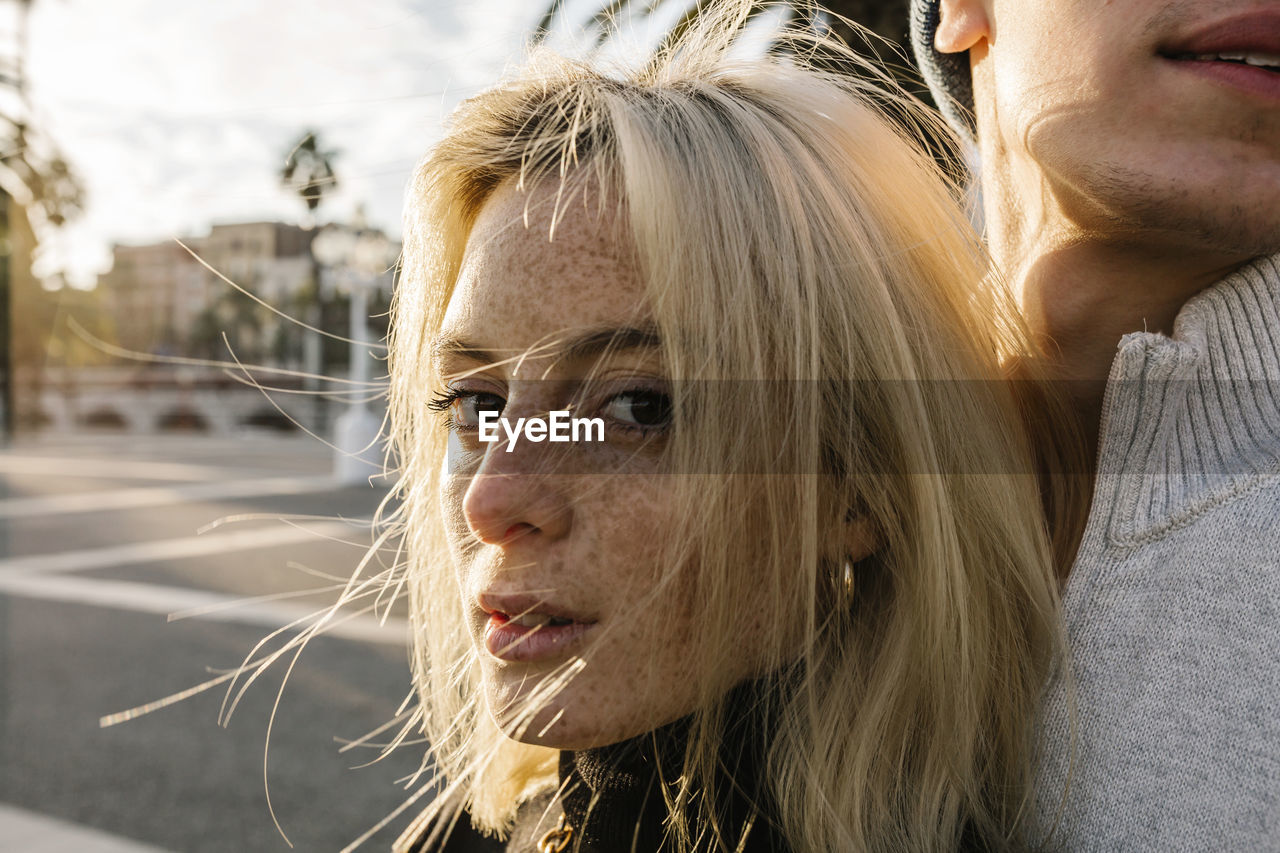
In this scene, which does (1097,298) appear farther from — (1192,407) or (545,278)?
(545,278)

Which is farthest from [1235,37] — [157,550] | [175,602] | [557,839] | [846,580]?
[157,550]

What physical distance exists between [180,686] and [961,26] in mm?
5585

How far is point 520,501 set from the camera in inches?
41.2

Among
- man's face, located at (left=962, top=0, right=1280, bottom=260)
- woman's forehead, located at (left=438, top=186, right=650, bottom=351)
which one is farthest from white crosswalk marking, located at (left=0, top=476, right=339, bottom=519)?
man's face, located at (left=962, top=0, right=1280, bottom=260)

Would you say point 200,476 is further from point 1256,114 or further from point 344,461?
point 1256,114

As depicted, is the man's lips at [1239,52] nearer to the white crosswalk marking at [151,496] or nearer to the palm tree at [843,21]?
the palm tree at [843,21]

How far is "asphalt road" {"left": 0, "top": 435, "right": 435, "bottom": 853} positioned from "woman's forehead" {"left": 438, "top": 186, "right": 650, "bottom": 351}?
73 cm

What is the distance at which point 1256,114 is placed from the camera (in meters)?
1.05

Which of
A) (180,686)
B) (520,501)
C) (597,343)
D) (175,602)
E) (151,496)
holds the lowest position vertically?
(180,686)

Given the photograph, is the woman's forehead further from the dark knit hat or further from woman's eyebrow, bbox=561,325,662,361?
the dark knit hat

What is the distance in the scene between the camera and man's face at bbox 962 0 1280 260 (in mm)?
1045

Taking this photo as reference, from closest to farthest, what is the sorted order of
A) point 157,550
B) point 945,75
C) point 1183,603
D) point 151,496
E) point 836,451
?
point 1183,603
point 836,451
point 945,75
point 157,550
point 151,496

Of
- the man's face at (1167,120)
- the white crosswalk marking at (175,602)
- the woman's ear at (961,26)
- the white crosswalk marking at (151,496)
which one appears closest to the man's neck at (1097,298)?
the man's face at (1167,120)

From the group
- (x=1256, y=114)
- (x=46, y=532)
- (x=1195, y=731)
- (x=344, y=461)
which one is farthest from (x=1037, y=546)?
(x=344, y=461)
